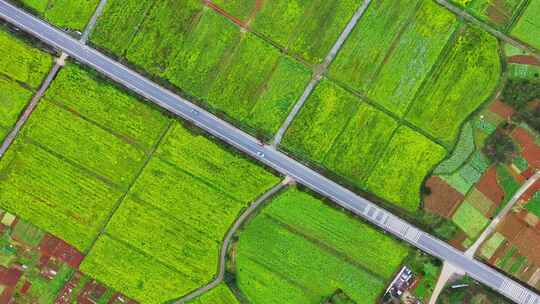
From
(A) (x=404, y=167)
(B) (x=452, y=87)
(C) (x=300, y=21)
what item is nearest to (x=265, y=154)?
(C) (x=300, y=21)

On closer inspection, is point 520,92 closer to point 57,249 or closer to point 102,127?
point 102,127

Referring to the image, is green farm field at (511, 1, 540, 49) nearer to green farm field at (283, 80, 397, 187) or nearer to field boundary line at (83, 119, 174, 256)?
green farm field at (283, 80, 397, 187)

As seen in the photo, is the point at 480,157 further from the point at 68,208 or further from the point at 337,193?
the point at 68,208

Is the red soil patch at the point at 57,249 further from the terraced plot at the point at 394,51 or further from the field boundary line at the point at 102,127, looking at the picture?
the terraced plot at the point at 394,51

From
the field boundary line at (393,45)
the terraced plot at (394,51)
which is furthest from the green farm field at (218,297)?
the field boundary line at (393,45)

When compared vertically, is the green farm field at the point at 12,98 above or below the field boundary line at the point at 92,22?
below

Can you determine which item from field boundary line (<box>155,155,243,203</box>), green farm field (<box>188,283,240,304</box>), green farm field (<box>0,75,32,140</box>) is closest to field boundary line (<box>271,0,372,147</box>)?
field boundary line (<box>155,155,243,203</box>)

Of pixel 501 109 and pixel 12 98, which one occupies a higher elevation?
pixel 501 109
